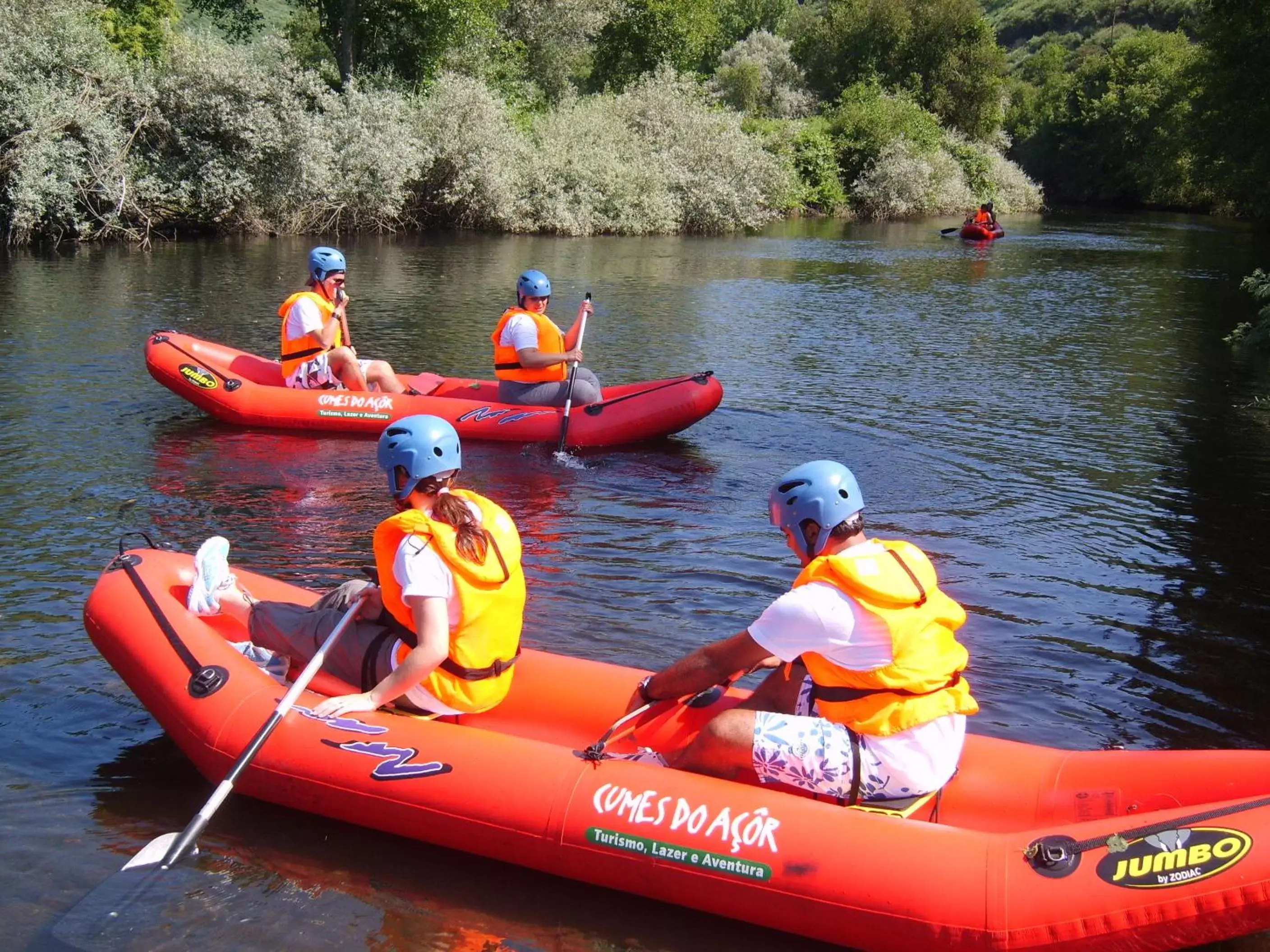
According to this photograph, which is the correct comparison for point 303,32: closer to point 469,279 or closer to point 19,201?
point 19,201

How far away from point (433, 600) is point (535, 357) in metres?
6.12

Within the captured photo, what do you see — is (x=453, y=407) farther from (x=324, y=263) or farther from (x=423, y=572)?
(x=423, y=572)

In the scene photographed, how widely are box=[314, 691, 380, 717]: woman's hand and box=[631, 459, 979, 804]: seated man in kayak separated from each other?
1266 mm

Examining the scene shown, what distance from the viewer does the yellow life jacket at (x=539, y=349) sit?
10.5 meters

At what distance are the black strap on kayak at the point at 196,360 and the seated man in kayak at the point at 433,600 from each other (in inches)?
249

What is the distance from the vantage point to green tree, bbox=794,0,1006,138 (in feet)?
177

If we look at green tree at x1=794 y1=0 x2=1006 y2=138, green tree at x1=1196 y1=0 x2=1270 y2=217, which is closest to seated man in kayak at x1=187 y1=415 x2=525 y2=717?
green tree at x1=1196 y1=0 x2=1270 y2=217

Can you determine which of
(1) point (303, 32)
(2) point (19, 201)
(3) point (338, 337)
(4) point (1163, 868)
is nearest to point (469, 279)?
(2) point (19, 201)

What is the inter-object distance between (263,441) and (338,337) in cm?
115

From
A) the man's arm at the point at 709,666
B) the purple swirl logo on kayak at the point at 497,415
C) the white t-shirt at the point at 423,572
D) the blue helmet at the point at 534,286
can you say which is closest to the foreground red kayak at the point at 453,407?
the purple swirl logo on kayak at the point at 497,415

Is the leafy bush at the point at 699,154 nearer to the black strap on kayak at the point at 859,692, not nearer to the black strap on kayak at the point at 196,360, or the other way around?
the black strap on kayak at the point at 196,360

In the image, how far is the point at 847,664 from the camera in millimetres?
4160

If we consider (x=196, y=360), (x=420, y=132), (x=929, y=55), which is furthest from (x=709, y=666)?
(x=929, y=55)

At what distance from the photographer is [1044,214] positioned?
4756cm
